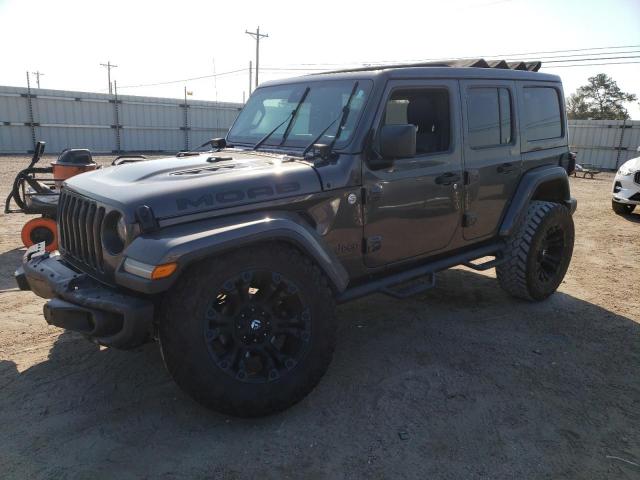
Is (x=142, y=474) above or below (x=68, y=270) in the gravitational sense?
below

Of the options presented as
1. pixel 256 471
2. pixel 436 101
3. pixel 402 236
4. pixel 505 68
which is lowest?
pixel 256 471

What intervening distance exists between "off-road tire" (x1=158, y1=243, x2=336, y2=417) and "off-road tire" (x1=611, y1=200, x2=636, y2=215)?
907 centimetres

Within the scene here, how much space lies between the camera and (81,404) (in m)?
2.97

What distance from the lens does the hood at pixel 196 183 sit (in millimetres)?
2596

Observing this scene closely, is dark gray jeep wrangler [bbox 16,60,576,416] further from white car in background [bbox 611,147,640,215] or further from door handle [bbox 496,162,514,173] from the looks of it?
white car in background [bbox 611,147,640,215]

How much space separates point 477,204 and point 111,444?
10.4 feet

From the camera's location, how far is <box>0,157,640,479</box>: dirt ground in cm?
251

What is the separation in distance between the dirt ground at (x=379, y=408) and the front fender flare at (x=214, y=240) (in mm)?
900

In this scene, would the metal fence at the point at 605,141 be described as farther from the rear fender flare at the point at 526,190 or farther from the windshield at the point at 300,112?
the windshield at the point at 300,112

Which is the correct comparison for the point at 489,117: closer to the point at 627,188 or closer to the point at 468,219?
the point at 468,219

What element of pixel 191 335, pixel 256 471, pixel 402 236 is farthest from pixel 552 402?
pixel 191 335

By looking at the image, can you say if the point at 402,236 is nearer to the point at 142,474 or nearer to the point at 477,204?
the point at 477,204

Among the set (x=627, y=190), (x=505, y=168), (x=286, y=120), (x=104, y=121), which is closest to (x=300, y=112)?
(x=286, y=120)

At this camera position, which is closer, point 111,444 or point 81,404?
point 111,444
